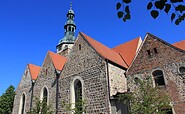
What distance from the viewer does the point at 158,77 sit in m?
13.5

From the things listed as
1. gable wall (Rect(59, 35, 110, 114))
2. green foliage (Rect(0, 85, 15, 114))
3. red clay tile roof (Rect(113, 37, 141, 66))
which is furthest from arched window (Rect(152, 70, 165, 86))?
green foliage (Rect(0, 85, 15, 114))

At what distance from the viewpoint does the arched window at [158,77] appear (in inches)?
520

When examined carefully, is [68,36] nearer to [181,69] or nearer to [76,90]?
[76,90]

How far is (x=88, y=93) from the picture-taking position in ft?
50.8

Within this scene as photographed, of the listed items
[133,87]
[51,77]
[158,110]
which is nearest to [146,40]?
[133,87]

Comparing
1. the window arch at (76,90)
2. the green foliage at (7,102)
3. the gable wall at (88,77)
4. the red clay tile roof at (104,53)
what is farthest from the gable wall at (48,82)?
the green foliage at (7,102)

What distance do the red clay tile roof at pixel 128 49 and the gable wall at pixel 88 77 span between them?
482 centimetres

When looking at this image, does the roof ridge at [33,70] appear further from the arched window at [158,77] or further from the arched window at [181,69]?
the arched window at [181,69]

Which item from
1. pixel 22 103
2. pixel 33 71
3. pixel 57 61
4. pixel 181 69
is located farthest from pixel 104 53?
pixel 22 103

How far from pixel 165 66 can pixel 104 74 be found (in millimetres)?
4651

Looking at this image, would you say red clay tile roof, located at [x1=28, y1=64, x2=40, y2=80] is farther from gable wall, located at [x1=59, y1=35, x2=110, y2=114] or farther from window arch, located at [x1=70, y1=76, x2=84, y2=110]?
window arch, located at [x1=70, y1=76, x2=84, y2=110]

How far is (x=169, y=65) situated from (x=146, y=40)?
295cm

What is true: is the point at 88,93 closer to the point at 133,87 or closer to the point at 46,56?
the point at 133,87

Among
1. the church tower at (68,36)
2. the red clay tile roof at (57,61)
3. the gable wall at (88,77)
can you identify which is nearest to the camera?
the gable wall at (88,77)
